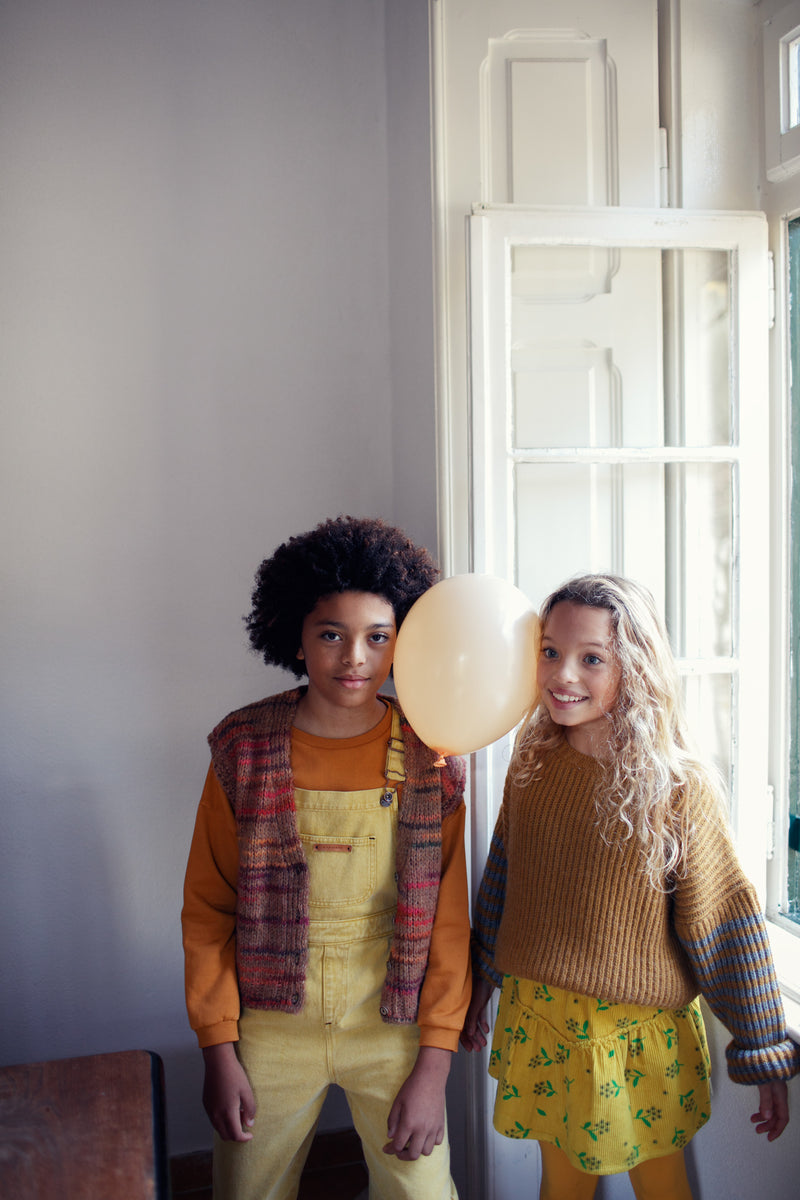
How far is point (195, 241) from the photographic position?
175cm

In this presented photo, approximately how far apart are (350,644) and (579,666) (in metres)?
0.33

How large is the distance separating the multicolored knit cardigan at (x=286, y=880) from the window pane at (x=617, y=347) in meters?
0.67

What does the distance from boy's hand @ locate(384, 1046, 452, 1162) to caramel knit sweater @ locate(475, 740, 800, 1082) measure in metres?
0.17

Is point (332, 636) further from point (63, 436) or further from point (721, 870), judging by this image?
point (63, 436)

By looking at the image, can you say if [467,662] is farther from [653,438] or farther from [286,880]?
[653,438]

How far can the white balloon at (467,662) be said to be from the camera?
1.12m

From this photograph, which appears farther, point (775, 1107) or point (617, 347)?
point (617, 347)

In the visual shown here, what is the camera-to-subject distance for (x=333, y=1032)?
1.26 meters

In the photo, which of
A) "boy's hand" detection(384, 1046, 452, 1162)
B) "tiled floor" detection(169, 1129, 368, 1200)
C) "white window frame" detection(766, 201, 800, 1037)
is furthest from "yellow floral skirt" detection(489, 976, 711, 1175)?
"tiled floor" detection(169, 1129, 368, 1200)

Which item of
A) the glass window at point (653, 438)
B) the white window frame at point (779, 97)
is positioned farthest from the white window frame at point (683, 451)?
the white window frame at point (779, 97)

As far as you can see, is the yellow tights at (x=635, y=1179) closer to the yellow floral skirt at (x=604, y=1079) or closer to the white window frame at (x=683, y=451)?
the yellow floral skirt at (x=604, y=1079)

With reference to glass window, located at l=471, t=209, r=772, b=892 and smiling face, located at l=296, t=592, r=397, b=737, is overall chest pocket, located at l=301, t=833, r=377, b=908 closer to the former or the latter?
smiling face, located at l=296, t=592, r=397, b=737

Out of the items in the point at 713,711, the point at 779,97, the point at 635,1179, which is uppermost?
the point at 779,97

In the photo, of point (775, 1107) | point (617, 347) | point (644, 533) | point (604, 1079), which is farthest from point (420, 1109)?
point (617, 347)
